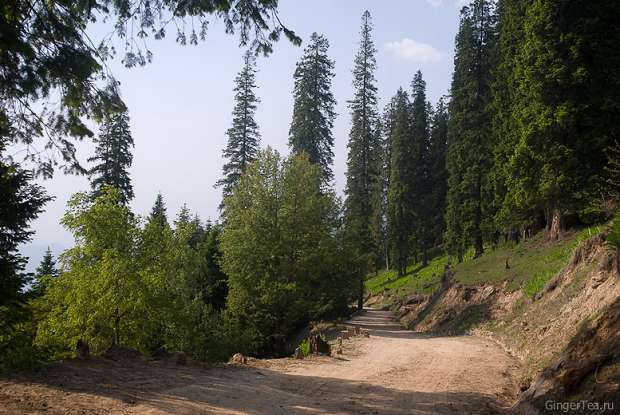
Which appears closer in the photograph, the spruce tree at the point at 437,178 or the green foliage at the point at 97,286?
the green foliage at the point at 97,286

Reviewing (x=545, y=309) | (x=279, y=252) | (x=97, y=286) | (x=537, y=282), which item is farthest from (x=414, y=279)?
(x=97, y=286)

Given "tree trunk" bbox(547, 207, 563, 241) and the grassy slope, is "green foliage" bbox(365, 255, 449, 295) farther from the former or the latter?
"tree trunk" bbox(547, 207, 563, 241)

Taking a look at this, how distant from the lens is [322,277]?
22.8 metres

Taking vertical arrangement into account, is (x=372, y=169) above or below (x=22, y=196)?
above

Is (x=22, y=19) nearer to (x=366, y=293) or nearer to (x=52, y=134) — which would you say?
(x=52, y=134)

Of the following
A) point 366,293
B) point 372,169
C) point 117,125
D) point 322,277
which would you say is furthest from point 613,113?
point 366,293

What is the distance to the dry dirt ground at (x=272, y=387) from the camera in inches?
277

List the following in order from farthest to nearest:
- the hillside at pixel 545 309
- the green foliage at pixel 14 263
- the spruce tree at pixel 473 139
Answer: the spruce tree at pixel 473 139 → the green foliage at pixel 14 263 → the hillside at pixel 545 309

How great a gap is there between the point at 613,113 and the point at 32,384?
2142 cm

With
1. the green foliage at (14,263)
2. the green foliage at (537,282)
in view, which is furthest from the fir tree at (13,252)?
the green foliage at (537,282)

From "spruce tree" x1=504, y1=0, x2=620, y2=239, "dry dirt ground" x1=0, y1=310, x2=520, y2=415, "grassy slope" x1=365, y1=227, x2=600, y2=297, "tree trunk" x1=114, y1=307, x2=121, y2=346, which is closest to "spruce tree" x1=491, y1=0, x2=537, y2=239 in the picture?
"grassy slope" x1=365, y1=227, x2=600, y2=297

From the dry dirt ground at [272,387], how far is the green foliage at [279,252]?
833 cm

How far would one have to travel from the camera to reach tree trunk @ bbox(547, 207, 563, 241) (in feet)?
67.0

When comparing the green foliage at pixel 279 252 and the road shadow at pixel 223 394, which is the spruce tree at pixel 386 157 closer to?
the green foliage at pixel 279 252
